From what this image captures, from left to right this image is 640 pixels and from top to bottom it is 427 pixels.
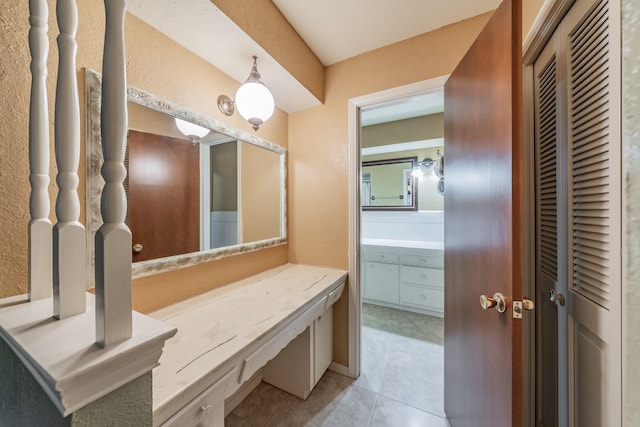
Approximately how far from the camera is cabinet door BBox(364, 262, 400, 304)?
9.21 feet

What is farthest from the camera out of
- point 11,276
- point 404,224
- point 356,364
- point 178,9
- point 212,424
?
point 404,224

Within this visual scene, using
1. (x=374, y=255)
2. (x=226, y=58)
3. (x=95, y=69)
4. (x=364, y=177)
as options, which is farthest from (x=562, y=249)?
(x=364, y=177)

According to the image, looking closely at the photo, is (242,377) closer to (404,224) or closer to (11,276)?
(11,276)

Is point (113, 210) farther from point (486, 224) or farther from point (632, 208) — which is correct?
point (486, 224)

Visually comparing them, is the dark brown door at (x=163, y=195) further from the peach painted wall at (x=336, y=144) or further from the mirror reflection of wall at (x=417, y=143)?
the mirror reflection of wall at (x=417, y=143)

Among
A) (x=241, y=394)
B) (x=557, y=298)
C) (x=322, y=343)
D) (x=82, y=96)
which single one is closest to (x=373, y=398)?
(x=322, y=343)

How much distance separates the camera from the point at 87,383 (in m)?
0.38

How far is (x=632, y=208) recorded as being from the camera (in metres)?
0.24

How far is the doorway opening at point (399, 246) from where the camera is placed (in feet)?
5.51

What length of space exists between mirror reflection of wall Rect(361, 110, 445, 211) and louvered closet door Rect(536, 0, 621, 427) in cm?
180

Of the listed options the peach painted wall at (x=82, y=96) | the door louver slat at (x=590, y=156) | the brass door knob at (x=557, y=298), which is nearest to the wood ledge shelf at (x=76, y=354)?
the peach painted wall at (x=82, y=96)

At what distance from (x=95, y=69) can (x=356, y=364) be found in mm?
2193

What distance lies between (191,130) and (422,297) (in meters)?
2.75

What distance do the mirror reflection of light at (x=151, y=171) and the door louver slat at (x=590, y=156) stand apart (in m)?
1.64
